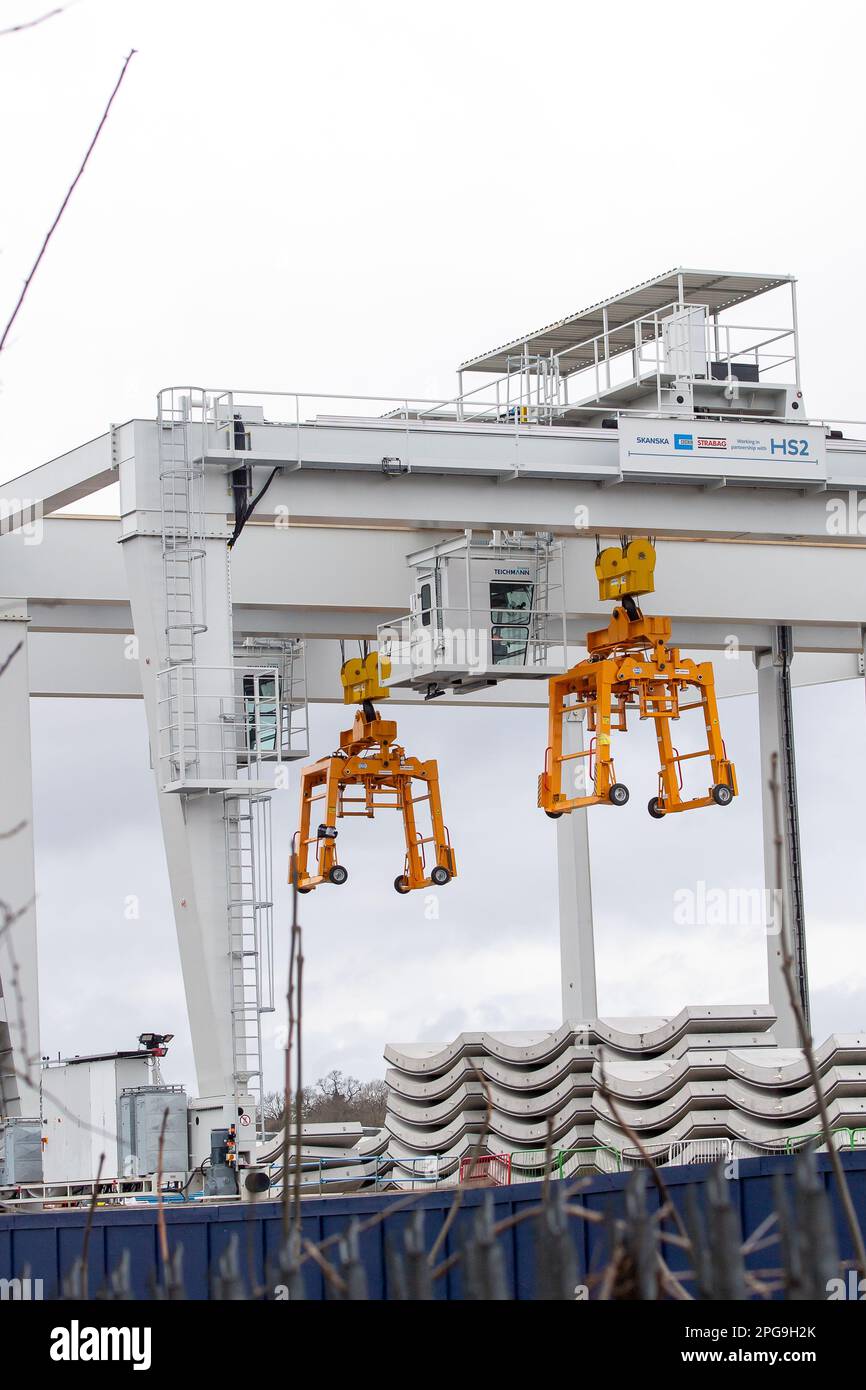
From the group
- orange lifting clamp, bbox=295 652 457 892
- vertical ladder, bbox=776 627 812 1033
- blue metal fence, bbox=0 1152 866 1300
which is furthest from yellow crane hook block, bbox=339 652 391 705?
blue metal fence, bbox=0 1152 866 1300

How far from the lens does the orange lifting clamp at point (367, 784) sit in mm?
25656

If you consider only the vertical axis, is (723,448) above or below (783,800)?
above

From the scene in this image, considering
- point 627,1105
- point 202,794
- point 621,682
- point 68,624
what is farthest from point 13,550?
point 627,1105

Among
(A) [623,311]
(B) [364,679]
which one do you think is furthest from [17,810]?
(A) [623,311]

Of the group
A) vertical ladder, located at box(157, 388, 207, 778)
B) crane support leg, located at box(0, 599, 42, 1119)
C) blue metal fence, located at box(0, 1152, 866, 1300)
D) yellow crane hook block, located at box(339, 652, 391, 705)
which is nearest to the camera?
blue metal fence, located at box(0, 1152, 866, 1300)

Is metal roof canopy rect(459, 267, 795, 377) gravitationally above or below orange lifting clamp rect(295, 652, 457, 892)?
above

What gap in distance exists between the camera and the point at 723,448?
2253 centimetres

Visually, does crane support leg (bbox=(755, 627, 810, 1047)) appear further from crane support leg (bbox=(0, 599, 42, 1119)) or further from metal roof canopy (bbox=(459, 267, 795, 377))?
crane support leg (bbox=(0, 599, 42, 1119))

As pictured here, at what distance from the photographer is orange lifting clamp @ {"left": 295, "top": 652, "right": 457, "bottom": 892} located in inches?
1010

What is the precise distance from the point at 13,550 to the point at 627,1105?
11.1 meters

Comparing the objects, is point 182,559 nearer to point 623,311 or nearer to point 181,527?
point 181,527

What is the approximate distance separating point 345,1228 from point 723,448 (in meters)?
15.4

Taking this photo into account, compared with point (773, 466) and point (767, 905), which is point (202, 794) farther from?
point (767, 905)
